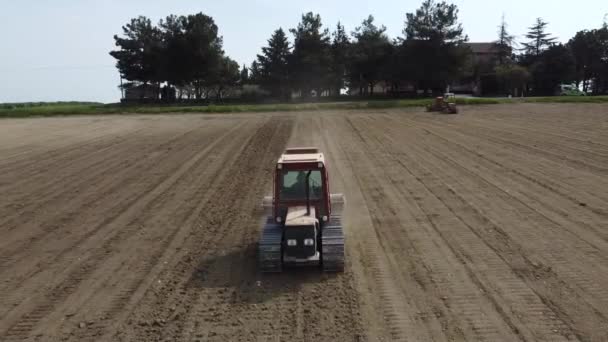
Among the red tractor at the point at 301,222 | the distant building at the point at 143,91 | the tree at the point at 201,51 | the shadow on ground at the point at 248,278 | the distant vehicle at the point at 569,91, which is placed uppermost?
the tree at the point at 201,51

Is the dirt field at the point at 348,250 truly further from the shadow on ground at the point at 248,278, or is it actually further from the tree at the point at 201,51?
the tree at the point at 201,51

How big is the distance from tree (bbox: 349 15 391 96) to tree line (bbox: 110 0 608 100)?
14 centimetres

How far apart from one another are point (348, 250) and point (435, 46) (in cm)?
6570

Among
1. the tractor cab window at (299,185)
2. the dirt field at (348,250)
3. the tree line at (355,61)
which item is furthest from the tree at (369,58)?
the tractor cab window at (299,185)

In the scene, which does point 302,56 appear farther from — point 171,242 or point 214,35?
point 171,242

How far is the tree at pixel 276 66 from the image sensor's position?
80.9m

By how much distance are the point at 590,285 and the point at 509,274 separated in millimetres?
1207

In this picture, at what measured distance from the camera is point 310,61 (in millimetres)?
78562

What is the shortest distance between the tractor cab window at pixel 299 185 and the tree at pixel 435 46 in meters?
64.3

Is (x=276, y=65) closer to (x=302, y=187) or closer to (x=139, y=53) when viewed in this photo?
(x=139, y=53)

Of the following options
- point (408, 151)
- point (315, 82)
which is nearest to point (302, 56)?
point (315, 82)

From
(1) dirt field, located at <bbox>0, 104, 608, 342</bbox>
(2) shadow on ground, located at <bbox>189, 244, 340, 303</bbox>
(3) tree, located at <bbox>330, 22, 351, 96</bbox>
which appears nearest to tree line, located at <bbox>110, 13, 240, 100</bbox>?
(3) tree, located at <bbox>330, 22, 351, 96</bbox>

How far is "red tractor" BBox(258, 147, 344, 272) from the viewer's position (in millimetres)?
9023

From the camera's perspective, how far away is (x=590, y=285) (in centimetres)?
882
